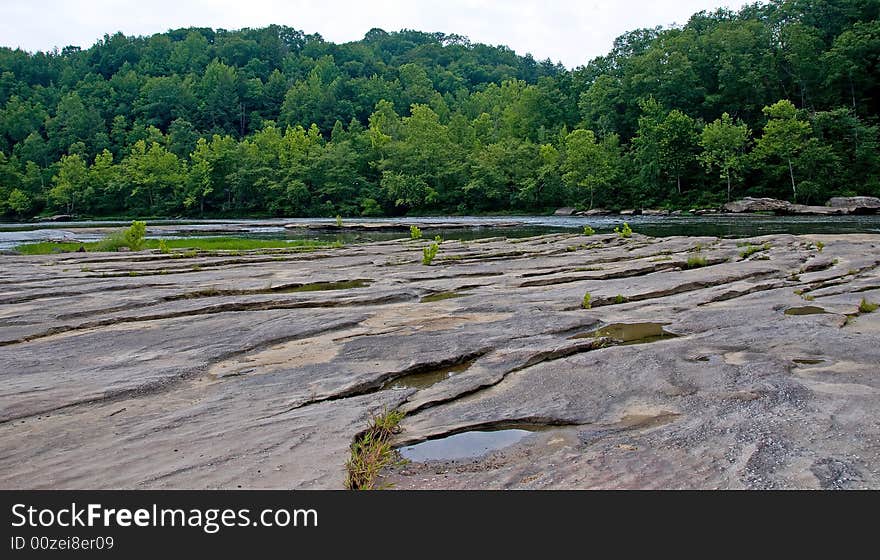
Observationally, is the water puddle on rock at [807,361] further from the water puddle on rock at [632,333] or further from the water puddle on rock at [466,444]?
the water puddle on rock at [466,444]

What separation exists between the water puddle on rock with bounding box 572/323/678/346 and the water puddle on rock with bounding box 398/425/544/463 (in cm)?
412

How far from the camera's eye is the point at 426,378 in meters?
8.09

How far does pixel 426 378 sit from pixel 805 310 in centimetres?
768

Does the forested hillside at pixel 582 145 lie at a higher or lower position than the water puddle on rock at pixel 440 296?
higher

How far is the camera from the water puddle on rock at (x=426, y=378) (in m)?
7.70

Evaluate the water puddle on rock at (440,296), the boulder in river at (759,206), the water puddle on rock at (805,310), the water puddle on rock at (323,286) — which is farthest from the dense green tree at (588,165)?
the water puddle on rock at (805,310)

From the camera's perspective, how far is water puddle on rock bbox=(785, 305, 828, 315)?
11343 millimetres

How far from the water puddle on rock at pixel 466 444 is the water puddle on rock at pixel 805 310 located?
7587mm

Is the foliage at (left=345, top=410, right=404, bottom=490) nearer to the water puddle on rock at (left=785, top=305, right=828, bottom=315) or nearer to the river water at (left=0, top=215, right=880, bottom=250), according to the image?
the water puddle on rock at (left=785, top=305, right=828, bottom=315)

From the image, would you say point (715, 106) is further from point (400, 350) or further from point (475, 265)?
point (400, 350)

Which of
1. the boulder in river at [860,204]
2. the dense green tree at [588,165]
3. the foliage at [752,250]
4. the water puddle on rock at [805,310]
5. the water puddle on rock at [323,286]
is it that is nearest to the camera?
the water puddle on rock at [805,310]

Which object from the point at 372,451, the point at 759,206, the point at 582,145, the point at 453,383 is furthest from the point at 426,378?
the point at 582,145

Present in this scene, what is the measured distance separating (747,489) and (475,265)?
679 inches

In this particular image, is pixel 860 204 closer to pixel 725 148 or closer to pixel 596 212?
pixel 725 148
